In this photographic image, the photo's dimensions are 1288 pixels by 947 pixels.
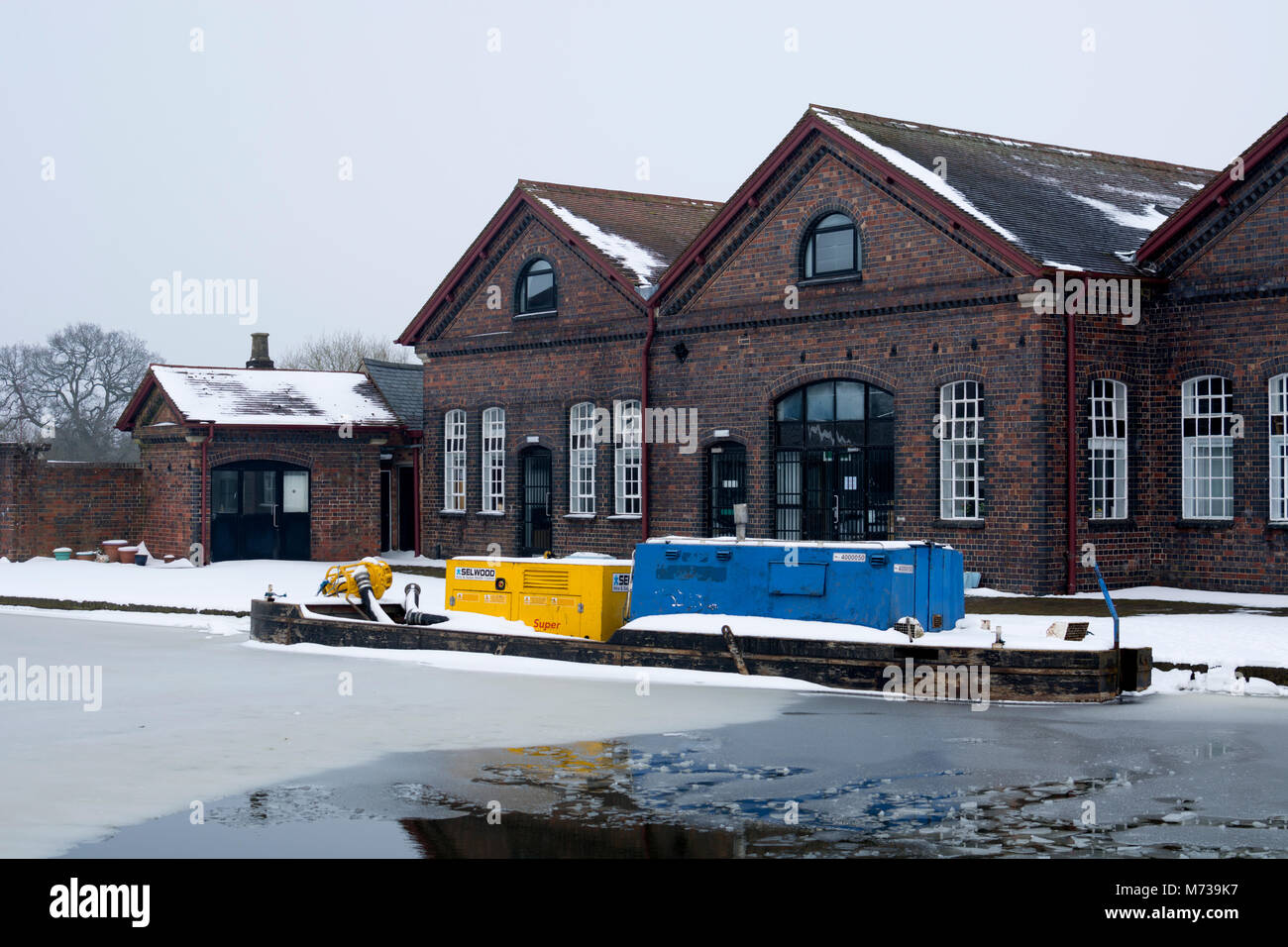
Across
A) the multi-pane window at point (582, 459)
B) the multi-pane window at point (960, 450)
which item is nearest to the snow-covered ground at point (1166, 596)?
the multi-pane window at point (960, 450)

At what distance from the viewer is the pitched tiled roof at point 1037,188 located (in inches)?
945

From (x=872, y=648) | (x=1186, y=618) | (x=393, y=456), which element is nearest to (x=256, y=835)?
(x=872, y=648)

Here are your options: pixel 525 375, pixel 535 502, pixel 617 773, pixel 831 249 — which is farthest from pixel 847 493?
pixel 617 773

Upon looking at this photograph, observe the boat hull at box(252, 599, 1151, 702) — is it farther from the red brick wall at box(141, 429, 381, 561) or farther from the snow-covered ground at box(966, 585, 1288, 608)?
the red brick wall at box(141, 429, 381, 561)

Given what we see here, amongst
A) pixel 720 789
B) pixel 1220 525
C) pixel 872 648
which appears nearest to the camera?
pixel 720 789

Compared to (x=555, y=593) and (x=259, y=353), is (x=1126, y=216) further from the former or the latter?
(x=259, y=353)

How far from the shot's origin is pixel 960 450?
947 inches

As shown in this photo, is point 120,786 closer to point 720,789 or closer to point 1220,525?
point 720,789

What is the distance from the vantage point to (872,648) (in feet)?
49.4

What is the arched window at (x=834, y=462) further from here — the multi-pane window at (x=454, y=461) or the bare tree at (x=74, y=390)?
the bare tree at (x=74, y=390)

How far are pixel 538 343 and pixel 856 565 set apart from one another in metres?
15.9

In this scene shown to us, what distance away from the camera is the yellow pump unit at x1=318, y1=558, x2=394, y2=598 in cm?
2006

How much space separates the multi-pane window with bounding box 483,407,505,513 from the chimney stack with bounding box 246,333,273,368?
11.1 meters

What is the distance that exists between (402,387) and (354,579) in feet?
63.2
